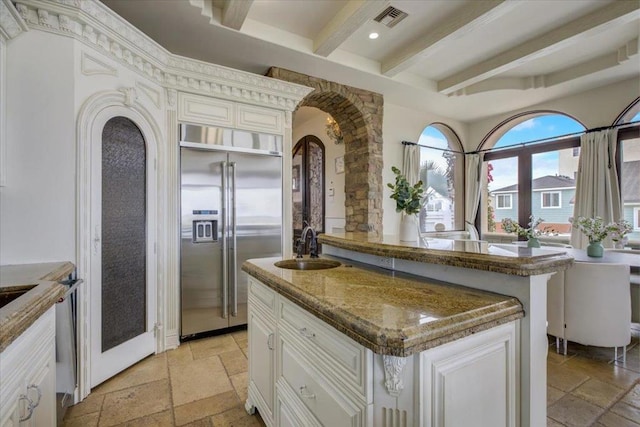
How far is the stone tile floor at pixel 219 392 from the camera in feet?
5.88

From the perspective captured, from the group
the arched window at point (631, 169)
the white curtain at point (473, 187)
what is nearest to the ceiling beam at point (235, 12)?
the white curtain at point (473, 187)

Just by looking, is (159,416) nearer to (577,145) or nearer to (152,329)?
(152,329)

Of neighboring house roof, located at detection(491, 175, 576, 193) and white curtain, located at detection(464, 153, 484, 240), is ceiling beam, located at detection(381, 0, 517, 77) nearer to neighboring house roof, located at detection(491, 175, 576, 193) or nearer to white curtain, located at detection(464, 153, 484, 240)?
white curtain, located at detection(464, 153, 484, 240)

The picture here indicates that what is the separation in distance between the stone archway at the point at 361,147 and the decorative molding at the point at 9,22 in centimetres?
283

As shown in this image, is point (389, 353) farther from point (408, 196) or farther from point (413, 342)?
point (408, 196)

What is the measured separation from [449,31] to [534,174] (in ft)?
11.6

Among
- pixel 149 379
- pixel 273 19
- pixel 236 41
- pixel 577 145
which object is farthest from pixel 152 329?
pixel 577 145

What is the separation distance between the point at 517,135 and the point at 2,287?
21.9ft

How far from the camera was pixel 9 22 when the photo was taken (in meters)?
1.74

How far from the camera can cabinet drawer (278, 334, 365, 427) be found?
960mm

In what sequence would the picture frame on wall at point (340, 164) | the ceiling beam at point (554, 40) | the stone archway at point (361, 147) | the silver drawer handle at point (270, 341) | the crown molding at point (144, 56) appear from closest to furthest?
the silver drawer handle at point (270, 341) < the crown molding at point (144, 56) < the ceiling beam at point (554, 40) < the stone archway at point (361, 147) < the picture frame on wall at point (340, 164)

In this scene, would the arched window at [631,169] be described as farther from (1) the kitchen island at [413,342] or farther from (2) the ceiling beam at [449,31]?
(1) the kitchen island at [413,342]

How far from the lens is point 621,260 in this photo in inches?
104

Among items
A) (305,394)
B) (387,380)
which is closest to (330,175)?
(305,394)
